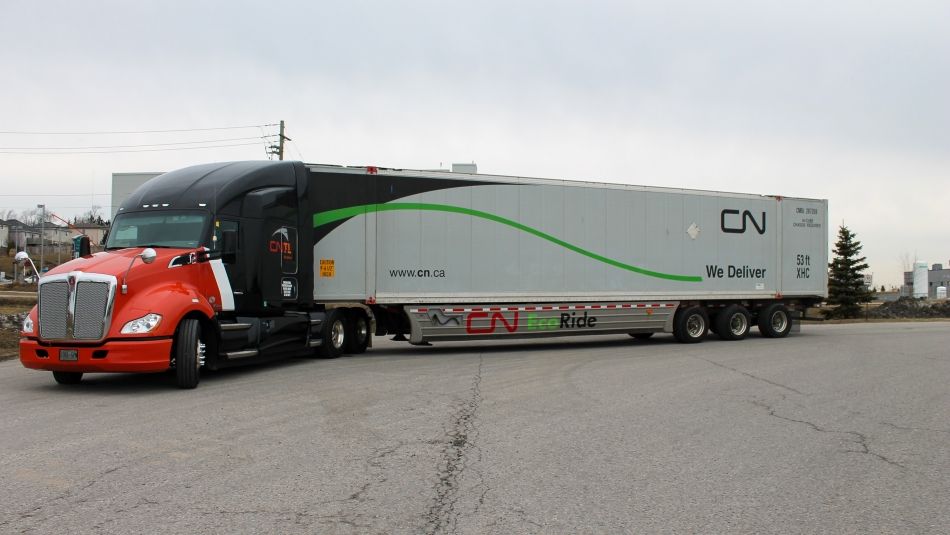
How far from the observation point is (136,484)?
5.20 meters

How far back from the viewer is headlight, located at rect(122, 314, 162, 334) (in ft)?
30.8

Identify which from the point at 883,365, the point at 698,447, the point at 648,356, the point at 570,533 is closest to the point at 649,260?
the point at 648,356

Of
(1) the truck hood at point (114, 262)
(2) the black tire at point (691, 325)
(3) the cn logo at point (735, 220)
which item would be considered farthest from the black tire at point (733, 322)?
(1) the truck hood at point (114, 262)

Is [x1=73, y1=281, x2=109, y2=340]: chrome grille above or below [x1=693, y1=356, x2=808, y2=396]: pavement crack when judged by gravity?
above

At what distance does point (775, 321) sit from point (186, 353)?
1577cm

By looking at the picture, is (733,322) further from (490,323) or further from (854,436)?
(854,436)

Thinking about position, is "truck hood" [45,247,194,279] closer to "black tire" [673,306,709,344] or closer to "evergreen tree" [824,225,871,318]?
"black tire" [673,306,709,344]

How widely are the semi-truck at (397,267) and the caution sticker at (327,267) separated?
0.09ft

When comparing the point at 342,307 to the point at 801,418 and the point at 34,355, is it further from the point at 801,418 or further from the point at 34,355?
the point at 801,418

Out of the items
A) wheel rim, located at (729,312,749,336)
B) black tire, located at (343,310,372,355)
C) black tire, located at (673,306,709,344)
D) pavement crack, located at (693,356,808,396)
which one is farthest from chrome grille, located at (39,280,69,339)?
wheel rim, located at (729,312,749,336)

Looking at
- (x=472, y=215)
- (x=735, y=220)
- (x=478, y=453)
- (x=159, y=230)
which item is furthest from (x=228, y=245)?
(x=735, y=220)

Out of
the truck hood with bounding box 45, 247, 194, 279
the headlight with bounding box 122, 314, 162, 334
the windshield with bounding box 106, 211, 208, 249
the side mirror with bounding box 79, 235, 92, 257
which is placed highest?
the windshield with bounding box 106, 211, 208, 249

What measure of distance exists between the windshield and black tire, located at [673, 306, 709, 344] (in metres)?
11.8

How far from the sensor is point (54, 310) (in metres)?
9.51
